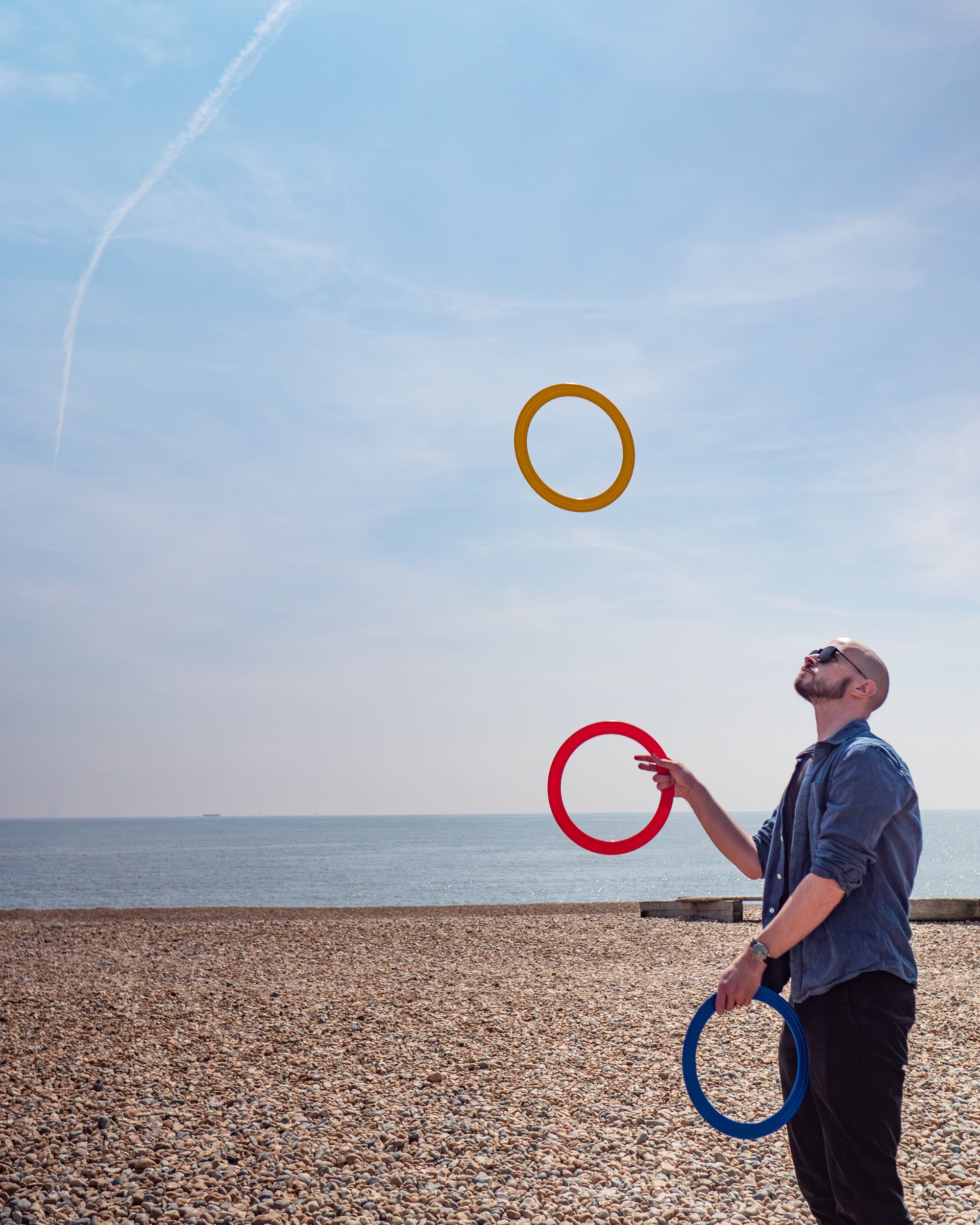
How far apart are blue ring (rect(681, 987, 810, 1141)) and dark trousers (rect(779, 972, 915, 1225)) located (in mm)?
33

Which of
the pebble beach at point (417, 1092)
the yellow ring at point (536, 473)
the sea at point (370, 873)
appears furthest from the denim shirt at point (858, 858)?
the sea at point (370, 873)

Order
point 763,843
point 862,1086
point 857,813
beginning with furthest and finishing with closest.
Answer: point 763,843
point 857,813
point 862,1086

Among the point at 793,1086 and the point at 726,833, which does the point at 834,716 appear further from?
the point at 793,1086

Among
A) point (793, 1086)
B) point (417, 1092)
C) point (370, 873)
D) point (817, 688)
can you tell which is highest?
point (817, 688)

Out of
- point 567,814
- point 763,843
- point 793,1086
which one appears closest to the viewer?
point 793,1086

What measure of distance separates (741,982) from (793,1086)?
1.39 ft

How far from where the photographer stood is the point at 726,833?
11.8 feet

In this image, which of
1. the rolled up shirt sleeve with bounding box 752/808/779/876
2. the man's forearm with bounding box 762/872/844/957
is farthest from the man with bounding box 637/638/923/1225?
the rolled up shirt sleeve with bounding box 752/808/779/876

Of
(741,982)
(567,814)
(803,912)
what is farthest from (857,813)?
(567,814)

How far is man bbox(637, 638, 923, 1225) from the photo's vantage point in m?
2.69

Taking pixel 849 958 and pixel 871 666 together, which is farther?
pixel 871 666

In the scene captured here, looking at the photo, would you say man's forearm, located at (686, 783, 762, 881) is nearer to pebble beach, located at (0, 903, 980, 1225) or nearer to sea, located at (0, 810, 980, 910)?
pebble beach, located at (0, 903, 980, 1225)

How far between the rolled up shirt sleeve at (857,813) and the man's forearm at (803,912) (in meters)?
0.03

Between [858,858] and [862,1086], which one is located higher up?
[858,858]
